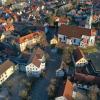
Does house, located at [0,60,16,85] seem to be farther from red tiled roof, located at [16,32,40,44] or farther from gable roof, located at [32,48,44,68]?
red tiled roof, located at [16,32,40,44]

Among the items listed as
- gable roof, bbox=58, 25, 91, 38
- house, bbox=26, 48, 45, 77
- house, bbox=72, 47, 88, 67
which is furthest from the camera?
gable roof, bbox=58, 25, 91, 38

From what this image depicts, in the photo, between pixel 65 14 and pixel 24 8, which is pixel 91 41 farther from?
pixel 24 8

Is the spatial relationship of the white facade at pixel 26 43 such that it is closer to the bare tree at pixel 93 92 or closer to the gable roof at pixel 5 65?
the gable roof at pixel 5 65

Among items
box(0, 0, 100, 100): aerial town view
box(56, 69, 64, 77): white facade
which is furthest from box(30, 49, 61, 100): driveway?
box(56, 69, 64, 77): white facade

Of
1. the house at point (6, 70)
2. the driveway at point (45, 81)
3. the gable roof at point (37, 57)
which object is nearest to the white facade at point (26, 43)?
the gable roof at point (37, 57)

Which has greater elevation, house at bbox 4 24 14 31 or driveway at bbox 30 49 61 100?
house at bbox 4 24 14 31

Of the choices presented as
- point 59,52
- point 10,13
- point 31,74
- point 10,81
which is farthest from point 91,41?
point 10,13

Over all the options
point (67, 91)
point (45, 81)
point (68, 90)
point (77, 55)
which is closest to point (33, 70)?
point (45, 81)

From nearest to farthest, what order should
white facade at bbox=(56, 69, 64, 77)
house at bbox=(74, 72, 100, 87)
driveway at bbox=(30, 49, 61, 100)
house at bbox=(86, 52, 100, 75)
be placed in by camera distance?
driveway at bbox=(30, 49, 61, 100) → house at bbox=(74, 72, 100, 87) → white facade at bbox=(56, 69, 64, 77) → house at bbox=(86, 52, 100, 75)
